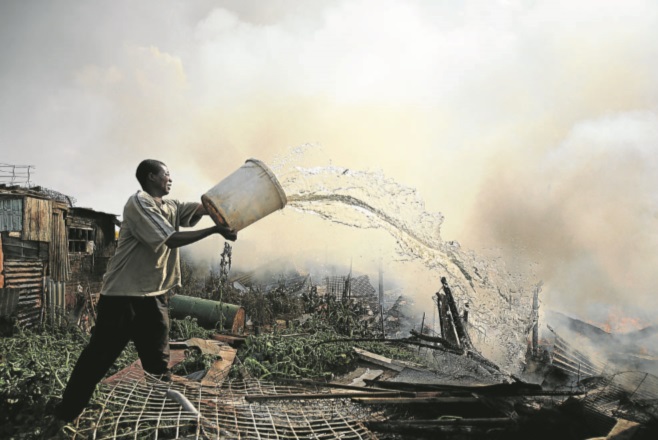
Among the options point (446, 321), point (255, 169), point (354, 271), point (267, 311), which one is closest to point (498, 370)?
point (446, 321)

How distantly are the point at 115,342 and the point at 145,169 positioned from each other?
3.90ft

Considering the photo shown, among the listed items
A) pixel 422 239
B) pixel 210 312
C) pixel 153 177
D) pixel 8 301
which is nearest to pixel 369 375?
pixel 422 239

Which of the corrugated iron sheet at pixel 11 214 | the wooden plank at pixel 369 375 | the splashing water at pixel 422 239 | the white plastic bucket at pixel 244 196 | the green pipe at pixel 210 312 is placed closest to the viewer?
the white plastic bucket at pixel 244 196

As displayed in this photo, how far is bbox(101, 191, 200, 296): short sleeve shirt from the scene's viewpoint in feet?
8.59

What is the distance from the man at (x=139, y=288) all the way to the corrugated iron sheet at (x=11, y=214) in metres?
9.47

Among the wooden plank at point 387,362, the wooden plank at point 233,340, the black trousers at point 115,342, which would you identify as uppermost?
the black trousers at point 115,342

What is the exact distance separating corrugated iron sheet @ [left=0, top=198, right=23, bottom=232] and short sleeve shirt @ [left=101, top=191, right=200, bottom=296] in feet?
31.3

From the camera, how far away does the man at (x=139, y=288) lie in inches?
97.5

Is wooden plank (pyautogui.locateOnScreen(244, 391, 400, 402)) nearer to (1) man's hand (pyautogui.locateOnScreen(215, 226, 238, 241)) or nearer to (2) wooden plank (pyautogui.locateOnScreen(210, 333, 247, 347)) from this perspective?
(1) man's hand (pyautogui.locateOnScreen(215, 226, 238, 241))

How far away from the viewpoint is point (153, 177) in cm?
296

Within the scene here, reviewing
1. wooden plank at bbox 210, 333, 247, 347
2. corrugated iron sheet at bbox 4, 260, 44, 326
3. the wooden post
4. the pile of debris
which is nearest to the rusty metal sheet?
corrugated iron sheet at bbox 4, 260, 44, 326

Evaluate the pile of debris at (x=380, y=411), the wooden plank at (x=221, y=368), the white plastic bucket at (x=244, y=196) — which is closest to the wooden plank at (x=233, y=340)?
the wooden plank at (x=221, y=368)

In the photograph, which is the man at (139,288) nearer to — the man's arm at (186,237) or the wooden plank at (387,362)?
the man's arm at (186,237)

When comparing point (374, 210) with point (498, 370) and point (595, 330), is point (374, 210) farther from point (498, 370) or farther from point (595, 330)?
point (595, 330)
